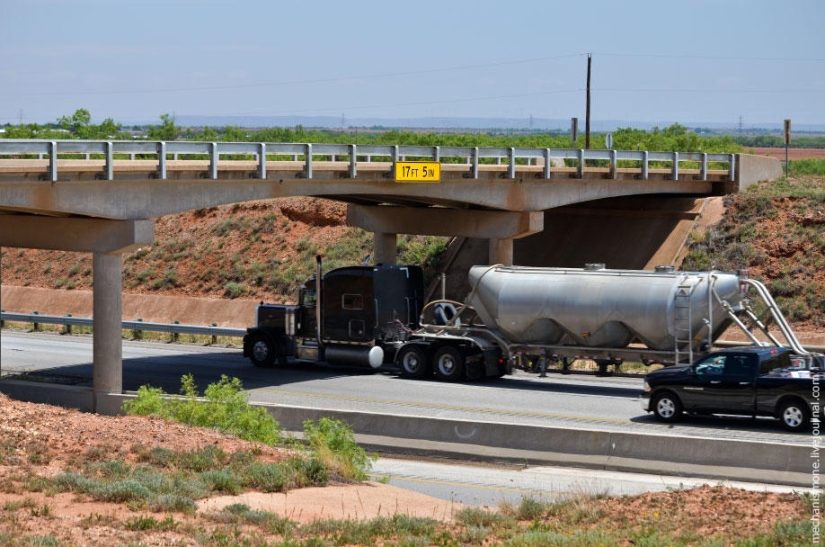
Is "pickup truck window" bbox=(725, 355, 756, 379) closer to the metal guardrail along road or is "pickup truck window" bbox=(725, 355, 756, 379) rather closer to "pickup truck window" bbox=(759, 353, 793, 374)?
"pickup truck window" bbox=(759, 353, 793, 374)

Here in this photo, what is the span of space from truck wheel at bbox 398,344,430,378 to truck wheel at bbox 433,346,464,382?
32 cm

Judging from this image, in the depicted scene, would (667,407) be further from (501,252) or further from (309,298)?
(501,252)

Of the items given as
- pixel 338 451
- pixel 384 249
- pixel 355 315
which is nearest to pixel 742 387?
pixel 338 451

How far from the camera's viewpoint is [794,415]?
77.2 ft

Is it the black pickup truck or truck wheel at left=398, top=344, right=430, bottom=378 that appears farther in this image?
truck wheel at left=398, top=344, right=430, bottom=378

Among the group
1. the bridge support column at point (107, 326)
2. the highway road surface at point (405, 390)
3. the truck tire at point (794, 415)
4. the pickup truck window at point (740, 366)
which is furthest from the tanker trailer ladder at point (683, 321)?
the bridge support column at point (107, 326)

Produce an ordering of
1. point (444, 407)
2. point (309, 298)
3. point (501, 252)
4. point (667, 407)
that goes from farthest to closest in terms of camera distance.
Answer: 1. point (501, 252)
2. point (309, 298)
3. point (444, 407)
4. point (667, 407)

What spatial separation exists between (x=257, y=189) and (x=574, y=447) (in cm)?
1414

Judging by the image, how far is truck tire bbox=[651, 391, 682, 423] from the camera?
2497 cm

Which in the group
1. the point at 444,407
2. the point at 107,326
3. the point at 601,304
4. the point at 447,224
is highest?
the point at 447,224

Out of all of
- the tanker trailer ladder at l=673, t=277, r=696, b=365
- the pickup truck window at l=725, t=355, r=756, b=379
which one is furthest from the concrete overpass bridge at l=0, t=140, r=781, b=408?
the pickup truck window at l=725, t=355, r=756, b=379

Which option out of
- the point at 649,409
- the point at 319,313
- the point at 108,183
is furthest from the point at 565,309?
the point at 108,183

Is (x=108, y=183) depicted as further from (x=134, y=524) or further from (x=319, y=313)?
Answer: (x=134, y=524)

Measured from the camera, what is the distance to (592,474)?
824 inches
